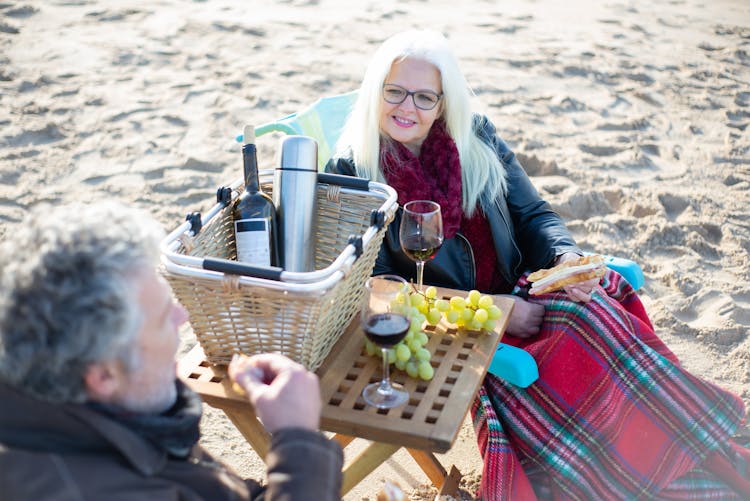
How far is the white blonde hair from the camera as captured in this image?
2740 millimetres

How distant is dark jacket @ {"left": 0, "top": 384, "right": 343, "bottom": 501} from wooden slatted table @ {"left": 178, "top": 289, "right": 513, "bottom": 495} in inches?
12.0

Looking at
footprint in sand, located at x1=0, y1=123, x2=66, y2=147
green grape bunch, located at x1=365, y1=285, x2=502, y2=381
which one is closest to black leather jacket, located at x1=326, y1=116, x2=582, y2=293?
green grape bunch, located at x1=365, y1=285, x2=502, y2=381

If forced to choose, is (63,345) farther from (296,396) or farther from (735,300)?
(735,300)

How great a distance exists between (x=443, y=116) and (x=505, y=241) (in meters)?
0.51

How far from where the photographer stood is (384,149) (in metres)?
2.79

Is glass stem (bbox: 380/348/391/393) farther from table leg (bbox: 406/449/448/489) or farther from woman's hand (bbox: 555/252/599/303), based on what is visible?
woman's hand (bbox: 555/252/599/303)

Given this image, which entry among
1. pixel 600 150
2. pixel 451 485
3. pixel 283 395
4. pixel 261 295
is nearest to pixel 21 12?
pixel 600 150

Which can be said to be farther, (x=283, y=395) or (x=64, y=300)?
(x=283, y=395)

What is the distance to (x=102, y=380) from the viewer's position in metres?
1.36

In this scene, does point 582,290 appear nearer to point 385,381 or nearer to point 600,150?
point 385,381

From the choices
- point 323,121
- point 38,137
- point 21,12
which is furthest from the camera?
point 21,12

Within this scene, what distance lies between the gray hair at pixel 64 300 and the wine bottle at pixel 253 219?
0.75m

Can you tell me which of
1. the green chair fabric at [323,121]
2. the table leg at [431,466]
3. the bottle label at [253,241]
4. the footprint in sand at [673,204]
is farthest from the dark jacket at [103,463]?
the footprint in sand at [673,204]

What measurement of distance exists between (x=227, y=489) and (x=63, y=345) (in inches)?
17.4
